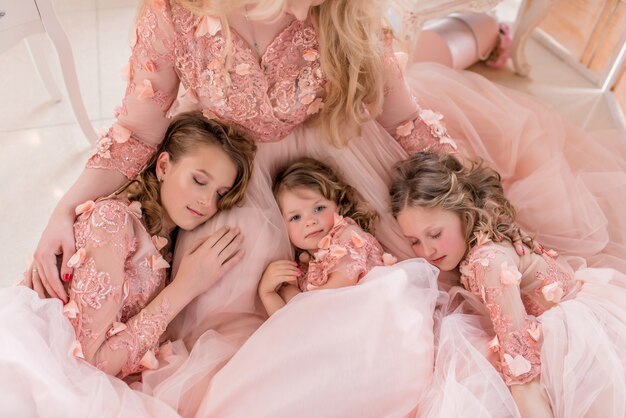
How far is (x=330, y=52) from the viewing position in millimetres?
1251

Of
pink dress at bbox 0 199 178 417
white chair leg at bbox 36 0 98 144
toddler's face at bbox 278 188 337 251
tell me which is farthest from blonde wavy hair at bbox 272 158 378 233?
white chair leg at bbox 36 0 98 144

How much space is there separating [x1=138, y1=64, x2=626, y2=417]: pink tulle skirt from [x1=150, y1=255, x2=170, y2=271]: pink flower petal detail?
0.23 feet

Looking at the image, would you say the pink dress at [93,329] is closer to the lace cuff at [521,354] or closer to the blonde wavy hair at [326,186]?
the blonde wavy hair at [326,186]

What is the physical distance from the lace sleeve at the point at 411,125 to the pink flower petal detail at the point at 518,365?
22.2 inches

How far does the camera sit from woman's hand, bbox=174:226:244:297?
4.31 ft

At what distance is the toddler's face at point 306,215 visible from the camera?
4.64 ft

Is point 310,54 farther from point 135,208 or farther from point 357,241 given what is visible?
point 135,208

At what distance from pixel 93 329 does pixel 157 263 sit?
21 centimetres

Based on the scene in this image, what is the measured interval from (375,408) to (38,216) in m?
1.38

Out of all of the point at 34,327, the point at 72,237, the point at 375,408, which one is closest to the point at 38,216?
the point at 72,237

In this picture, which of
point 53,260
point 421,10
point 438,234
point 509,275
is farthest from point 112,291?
point 421,10

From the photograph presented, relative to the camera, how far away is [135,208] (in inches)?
53.3

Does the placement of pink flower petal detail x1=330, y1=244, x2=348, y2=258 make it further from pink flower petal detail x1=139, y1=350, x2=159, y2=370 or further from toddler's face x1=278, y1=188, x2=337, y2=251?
pink flower petal detail x1=139, y1=350, x2=159, y2=370

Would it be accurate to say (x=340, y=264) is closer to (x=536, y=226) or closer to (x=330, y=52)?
(x=330, y=52)
